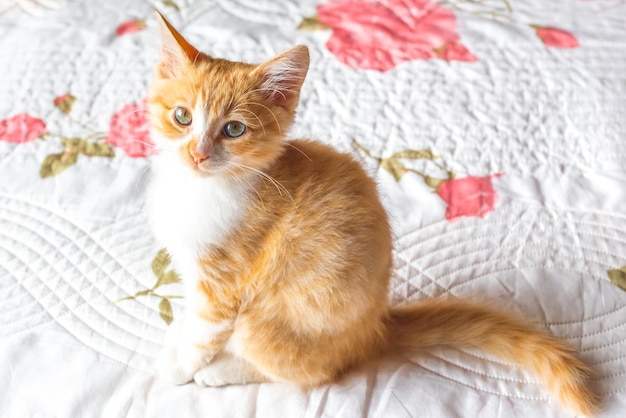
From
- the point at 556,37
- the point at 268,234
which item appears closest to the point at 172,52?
the point at 268,234

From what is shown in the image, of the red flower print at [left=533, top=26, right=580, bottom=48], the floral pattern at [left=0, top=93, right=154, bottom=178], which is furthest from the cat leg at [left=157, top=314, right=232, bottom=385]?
the red flower print at [left=533, top=26, right=580, bottom=48]

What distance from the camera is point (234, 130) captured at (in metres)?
0.66

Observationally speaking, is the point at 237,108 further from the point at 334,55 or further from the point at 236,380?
the point at 334,55

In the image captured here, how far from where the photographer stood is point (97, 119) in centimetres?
109

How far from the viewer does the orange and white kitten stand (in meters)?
0.66

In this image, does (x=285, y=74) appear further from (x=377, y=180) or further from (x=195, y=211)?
(x=377, y=180)

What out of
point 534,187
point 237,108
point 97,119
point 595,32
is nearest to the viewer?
point 237,108

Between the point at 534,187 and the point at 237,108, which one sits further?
the point at 534,187

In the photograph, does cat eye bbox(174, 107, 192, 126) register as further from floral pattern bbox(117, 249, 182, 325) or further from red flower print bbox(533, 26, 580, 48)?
red flower print bbox(533, 26, 580, 48)

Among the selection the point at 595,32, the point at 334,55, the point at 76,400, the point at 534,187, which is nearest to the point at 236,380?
the point at 76,400

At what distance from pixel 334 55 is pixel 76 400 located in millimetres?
742

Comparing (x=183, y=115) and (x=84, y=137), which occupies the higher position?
(x=183, y=115)

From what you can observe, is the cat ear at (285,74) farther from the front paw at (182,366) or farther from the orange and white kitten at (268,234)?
the front paw at (182,366)

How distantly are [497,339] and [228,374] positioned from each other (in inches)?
12.3
